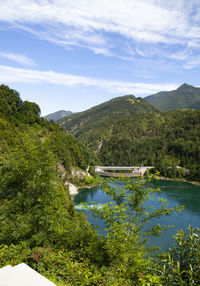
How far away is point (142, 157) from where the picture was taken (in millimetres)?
138125

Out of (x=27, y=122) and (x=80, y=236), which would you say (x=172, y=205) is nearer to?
(x=80, y=236)

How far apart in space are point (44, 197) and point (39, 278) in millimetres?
4347

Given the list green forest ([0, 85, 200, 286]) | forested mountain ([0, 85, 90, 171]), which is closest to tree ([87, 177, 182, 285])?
green forest ([0, 85, 200, 286])

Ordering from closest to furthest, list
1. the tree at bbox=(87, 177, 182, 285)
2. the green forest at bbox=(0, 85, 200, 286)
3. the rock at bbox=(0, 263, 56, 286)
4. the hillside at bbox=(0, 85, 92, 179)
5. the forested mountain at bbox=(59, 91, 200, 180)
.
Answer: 1. the rock at bbox=(0, 263, 56, 286)
2. the green forest at bbox=(0, 85, 200, 286)
3. the tree at bbox=(87, 177, 182, 285)
4. the hillside at bbox=(0, 85, 92, 179)
5. the forested mountain at bbox=(59, 91, 200, 180)

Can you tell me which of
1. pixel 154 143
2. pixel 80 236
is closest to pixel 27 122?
pixel 80 236

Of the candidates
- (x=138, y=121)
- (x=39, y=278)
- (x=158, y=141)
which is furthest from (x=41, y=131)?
(x=138, y=121)

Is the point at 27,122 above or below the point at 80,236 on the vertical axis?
above

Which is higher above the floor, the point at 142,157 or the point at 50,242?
the point at 50,242

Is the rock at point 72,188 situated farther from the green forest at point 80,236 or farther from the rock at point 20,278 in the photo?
the rock at point 20,278

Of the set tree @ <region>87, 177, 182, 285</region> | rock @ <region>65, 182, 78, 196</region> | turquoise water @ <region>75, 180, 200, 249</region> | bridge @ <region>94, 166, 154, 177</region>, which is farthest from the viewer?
bridge @ <region>94, 166, 154, 177</region>

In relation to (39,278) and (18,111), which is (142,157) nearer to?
(18,111)

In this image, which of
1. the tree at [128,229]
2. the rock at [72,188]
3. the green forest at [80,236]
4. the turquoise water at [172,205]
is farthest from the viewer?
the rock at [72,188]

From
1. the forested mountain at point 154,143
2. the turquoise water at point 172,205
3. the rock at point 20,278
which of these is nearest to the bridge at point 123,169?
the forested mountain at point 154,143

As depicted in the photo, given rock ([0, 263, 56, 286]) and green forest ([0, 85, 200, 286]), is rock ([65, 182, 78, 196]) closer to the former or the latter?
green forest ([0, 85, 200, 286])
